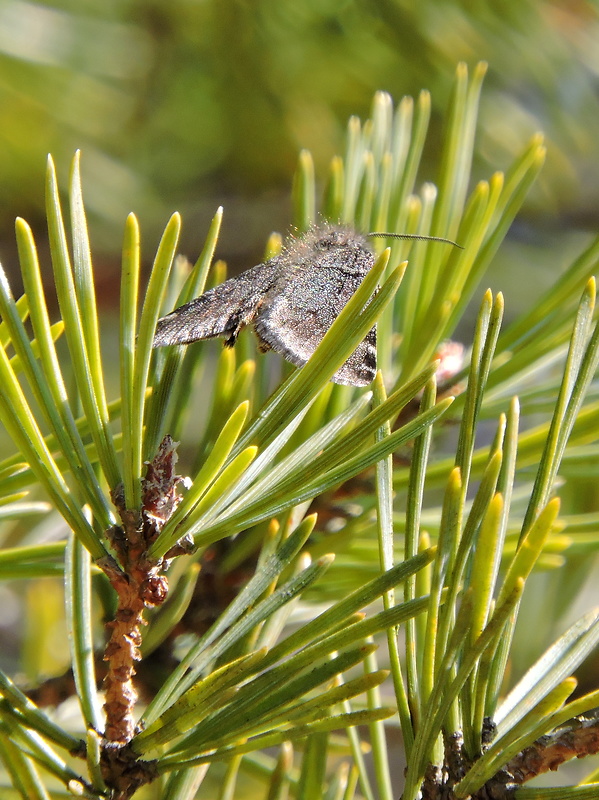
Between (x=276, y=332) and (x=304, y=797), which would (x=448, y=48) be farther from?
(x=304, y=797)

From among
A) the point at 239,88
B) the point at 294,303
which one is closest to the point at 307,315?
the point at 294,303

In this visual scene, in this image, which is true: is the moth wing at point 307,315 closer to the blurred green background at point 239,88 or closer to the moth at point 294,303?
the moth at point 294,303

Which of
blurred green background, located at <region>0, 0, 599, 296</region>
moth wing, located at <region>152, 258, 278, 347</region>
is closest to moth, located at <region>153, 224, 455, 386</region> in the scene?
moth wing, located at <region>152, 258, 278, 347</region>

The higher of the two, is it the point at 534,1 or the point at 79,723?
the point at 534,1

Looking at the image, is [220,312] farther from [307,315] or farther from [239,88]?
[239,88]

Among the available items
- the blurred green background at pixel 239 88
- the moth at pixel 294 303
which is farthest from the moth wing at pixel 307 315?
the blurred green background at pixel 239 88

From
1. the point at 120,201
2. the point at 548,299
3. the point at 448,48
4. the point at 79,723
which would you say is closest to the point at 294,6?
the point at 448,48

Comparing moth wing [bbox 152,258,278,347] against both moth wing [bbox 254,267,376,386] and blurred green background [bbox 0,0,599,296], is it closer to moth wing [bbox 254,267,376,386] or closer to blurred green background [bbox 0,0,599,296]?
moth wing [bbox 254,267,376,386]

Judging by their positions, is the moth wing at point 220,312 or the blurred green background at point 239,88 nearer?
the moth wing at point 220,312
